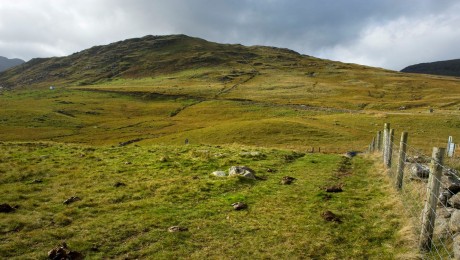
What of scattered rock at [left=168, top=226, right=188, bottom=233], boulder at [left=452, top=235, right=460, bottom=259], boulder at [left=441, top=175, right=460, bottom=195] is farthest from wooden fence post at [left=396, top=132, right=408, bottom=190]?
scattered rock at [left=168, top=226, right=188, bottom=233]

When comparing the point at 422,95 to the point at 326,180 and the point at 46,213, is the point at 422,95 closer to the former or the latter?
the point at 326,180

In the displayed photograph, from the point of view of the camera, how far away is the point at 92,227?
13.0 meters

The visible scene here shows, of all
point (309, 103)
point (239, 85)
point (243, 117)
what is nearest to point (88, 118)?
point (243, 117)

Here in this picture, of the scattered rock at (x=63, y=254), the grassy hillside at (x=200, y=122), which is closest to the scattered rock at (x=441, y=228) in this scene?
the scattered rock at (x=63, y=254)

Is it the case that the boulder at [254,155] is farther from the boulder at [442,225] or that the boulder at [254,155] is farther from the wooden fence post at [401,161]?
the boulder at [442,225]

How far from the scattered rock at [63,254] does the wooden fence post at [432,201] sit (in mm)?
10336

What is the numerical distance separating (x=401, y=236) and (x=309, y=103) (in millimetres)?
109208

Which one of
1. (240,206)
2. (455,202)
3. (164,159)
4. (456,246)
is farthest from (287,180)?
(456,246)

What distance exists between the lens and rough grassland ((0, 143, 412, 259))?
1132 cm

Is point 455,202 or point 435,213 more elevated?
point 435,213

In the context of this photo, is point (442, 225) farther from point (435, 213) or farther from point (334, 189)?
point (334, 189)

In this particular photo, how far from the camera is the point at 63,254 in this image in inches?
411

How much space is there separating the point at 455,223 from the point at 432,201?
89 centimetres

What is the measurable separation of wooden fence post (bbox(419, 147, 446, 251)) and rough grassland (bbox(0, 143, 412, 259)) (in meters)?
0.70
